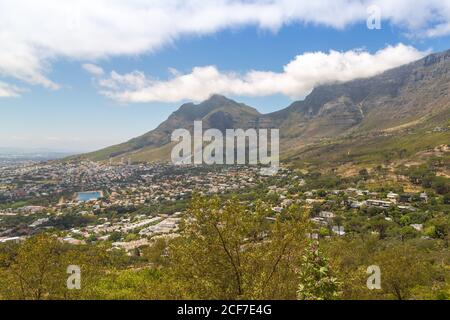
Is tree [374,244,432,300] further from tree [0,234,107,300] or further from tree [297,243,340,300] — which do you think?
tree [0,234,107,300]

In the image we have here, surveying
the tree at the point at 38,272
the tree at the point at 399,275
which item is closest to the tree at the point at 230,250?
the tree at the point at 38,272

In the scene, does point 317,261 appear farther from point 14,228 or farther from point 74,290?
point 14,228

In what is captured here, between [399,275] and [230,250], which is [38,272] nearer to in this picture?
[230,250]

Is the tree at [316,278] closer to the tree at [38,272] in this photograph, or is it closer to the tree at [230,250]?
the tree at [230,250]

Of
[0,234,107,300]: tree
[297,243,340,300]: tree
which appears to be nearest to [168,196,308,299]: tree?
[297,243,340,300]: tree

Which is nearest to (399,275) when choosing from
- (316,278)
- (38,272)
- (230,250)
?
(316,278)

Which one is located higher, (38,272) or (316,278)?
(38,272)

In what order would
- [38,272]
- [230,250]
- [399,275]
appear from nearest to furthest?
[230,250] < [38,272] < [399,275]

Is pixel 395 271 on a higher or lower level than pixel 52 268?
lower
